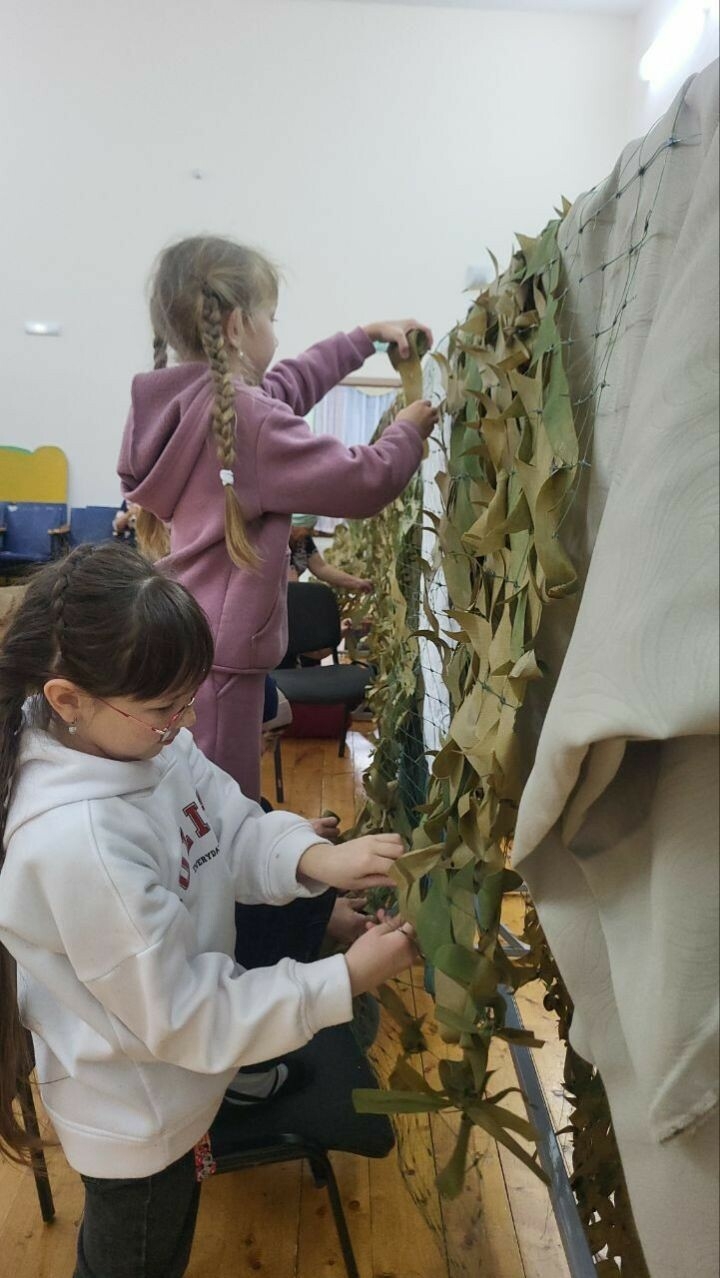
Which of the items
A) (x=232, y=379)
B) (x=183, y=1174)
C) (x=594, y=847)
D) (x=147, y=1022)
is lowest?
(x=183, y=1174)

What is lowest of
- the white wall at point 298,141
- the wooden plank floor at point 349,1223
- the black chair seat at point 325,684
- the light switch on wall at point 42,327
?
the wooden plank floor at point 349,1223

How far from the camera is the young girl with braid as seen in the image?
69 centimetres

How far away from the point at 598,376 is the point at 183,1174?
0.86 metres

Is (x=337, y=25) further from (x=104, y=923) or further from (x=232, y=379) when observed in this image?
(x=104, y=923)

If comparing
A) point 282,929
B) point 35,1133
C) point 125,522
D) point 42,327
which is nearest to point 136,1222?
point 35,1133

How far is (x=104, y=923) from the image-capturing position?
686 mm

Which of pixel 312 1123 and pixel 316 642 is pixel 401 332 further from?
pixel 316 642

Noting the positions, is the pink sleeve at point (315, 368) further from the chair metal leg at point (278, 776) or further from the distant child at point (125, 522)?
the chair metal leg at point (278, 776)

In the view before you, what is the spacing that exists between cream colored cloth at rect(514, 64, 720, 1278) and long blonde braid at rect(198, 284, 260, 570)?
651 mm

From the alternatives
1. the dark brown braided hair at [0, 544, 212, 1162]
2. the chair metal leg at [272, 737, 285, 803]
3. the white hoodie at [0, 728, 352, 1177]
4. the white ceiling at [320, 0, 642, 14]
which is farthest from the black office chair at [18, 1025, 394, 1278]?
the white ceiling at [320, 0, 642, 14]

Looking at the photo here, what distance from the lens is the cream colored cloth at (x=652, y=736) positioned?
31 centimetres

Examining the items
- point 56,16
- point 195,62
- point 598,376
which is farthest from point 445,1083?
point 56,16

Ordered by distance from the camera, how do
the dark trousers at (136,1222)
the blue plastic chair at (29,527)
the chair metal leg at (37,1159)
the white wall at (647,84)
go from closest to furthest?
the dark trousers at (136,1222) → the chair metal leg at (37,1159) → the white wall at (647,84) → the blue plastic chair at (29,527)

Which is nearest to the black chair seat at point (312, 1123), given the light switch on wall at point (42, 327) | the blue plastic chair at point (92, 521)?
the blue plastic chair at point (92, 521)
